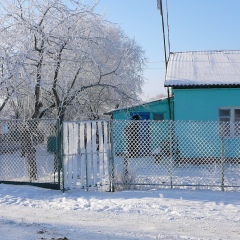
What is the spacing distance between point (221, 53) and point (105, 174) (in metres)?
10.8

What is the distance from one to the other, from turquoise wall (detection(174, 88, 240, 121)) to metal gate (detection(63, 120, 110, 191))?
18.4 feet

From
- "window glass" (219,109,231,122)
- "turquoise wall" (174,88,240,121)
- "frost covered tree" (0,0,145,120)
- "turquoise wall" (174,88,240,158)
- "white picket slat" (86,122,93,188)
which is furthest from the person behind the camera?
"window glass" (219,109,231,122)

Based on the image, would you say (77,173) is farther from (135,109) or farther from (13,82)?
(135,109)

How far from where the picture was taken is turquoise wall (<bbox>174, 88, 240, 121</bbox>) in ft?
43.6

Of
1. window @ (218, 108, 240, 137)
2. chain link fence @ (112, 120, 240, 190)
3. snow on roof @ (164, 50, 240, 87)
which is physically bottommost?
chain link fence @ (112, 120, 240, 190)

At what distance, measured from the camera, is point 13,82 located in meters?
10.5

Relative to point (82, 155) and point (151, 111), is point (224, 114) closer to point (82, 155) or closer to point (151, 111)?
point (151, 111)

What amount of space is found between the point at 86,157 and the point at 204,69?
8.18m

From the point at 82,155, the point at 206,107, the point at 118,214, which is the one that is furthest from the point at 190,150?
the point at 118,214

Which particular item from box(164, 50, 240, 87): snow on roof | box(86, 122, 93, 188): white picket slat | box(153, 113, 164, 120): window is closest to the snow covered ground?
box(86, 122, 93, 188): white picket slat

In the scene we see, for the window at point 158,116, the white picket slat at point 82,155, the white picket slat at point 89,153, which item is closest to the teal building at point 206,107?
the window at point 158,116

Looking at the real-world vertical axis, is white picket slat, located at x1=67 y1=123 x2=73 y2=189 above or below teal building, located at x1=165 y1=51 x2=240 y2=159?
below

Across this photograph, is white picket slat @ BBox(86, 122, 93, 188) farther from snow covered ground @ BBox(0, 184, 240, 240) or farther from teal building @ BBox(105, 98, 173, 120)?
teal building @ BBox(105, 98, 173, 120)

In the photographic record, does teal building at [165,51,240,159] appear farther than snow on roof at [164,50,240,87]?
No
